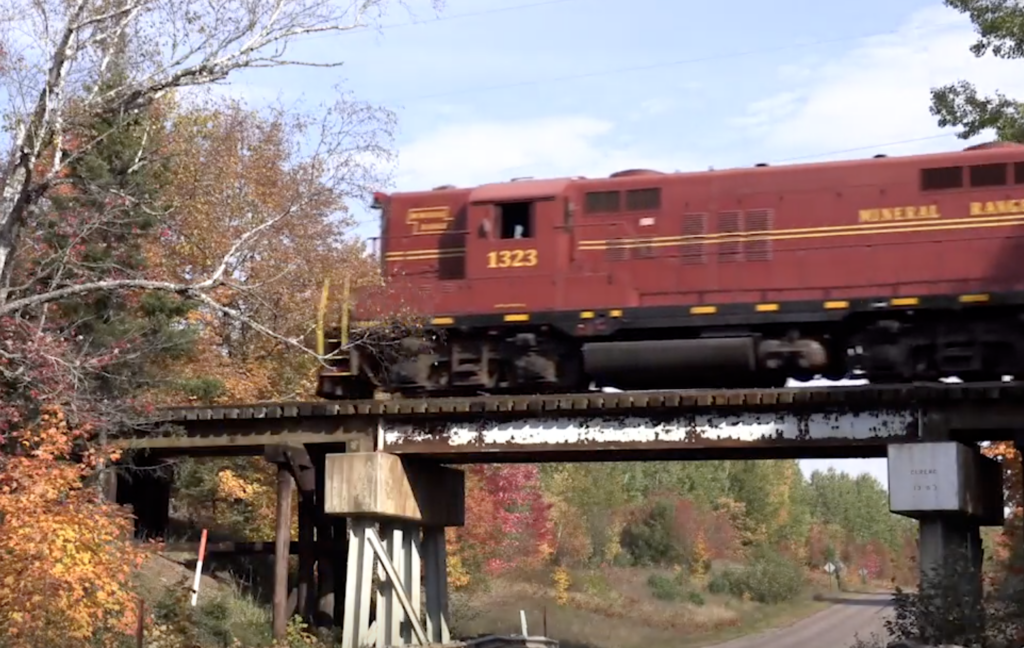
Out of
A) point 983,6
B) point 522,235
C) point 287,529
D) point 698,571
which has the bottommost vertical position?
point 698,571

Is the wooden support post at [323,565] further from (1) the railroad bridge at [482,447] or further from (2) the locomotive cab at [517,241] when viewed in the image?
(2) the locomotive cab at [517,241]

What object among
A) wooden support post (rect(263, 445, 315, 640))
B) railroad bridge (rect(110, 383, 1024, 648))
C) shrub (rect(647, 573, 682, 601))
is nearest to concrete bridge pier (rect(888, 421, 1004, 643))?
railroad bridge (rect(110, 383, 1024, 648))

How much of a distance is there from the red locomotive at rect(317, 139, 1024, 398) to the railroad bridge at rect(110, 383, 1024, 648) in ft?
5.21

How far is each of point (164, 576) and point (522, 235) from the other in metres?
10.1

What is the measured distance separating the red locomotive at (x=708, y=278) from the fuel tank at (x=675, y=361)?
0.03 metres

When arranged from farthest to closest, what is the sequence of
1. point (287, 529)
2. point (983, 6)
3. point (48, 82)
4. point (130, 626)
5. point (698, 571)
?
point (698, 571), point (983, 6), point (287, 529), point (130, 626), point (48, 82)

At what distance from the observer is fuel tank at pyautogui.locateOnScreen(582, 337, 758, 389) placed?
20859mm

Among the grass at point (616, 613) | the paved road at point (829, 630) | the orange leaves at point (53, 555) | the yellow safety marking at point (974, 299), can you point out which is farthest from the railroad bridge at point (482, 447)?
the paved road at point (829, 630)

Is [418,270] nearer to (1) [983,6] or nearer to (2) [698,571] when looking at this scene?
(1) [983,6]

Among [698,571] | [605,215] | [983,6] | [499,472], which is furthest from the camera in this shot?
[698,571]

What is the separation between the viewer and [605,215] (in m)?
22.4

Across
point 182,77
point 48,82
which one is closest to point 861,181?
point 182,77

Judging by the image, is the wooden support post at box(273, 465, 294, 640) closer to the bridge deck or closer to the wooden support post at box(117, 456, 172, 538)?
the bridge deck

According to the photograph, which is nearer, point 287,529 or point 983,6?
point 287,529
